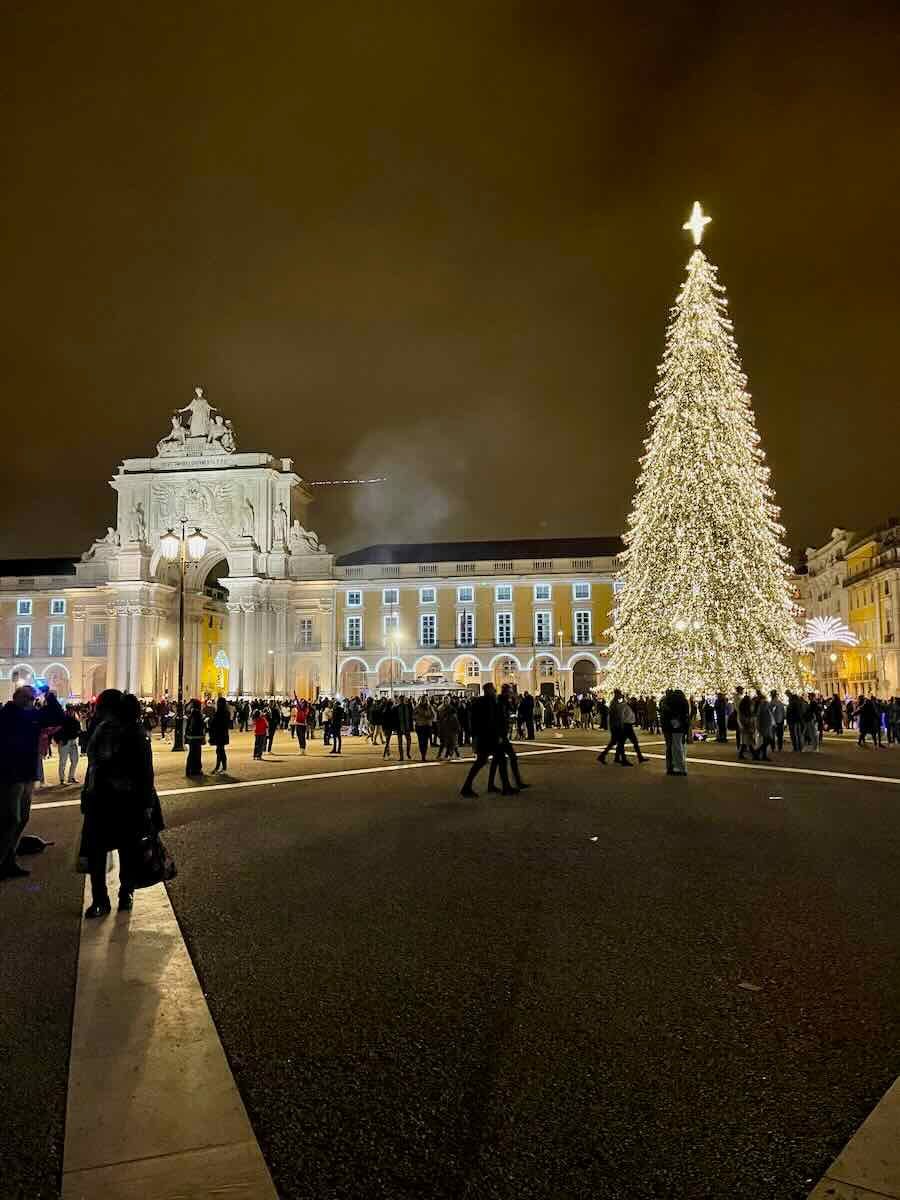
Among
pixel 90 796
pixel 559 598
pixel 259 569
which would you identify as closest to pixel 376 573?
pixel 259 569

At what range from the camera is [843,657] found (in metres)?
69.4

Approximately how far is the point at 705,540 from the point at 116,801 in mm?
20552

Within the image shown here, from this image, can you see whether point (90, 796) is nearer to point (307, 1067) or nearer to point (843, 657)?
point (307, 1067)

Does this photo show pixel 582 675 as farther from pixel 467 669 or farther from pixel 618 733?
pixel 618 733

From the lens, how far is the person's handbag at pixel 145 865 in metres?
6.18

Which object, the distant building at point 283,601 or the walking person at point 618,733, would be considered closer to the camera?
the walking person at point 618,733

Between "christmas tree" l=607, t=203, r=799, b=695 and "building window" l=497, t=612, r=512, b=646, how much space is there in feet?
141

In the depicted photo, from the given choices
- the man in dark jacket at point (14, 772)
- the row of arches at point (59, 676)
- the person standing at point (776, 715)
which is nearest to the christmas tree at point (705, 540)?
the person standing at point (776, 715)

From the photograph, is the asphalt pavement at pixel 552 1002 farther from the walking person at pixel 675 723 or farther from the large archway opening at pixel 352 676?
the large archway opening at pixel 352 676

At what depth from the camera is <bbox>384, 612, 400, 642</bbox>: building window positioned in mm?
68625

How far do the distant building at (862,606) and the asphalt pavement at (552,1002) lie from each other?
5489 centimetres

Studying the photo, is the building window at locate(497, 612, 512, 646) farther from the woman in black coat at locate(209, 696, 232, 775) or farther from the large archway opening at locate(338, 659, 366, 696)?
the woman in black coat at locate(209, 696, 232, 775)

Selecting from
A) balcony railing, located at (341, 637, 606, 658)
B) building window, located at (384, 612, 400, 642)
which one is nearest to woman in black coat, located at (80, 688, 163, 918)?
balcony railing, located at (341, 637, 606, 658)

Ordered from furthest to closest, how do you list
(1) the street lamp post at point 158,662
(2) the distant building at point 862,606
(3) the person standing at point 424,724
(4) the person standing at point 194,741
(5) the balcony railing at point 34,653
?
(5) the balcony railing at point 34,653, (1) the street lamp post at point 158,662, (2) the distant building at point 862,606, (3) the person standing at point 424,724, (4) the person standing at point 194,741
